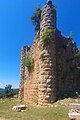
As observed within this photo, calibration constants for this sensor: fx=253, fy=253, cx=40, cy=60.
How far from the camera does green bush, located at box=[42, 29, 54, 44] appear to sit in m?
20.9

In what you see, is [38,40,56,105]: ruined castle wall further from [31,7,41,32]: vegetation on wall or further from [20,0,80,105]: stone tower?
[31,7,41,32]: vegetation on wall

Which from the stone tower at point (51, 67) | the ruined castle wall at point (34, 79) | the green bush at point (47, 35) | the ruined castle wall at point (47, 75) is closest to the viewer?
the ruined castle wall at point (47, 75)

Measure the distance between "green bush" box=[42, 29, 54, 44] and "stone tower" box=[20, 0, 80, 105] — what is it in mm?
186

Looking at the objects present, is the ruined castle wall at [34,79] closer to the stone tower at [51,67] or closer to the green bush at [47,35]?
the stone tower at [51,67]

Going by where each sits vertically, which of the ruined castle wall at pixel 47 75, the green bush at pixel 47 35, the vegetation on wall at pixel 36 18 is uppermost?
the vegetation on wall at pixel 36 18

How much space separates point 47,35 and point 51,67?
8.76ft

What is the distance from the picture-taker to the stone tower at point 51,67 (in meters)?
20.5

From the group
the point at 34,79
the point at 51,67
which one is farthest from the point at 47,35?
the point at 34,79

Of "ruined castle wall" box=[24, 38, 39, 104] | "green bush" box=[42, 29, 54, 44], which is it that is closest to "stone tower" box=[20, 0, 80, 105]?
"ruined castle wall" box=[24, 38, 39, 104]

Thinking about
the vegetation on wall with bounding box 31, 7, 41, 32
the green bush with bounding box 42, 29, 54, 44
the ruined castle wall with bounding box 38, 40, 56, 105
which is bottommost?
the ruined castle wall with bounding box 38, 40, 56, 105

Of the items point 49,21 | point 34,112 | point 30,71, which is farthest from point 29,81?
point 34,112

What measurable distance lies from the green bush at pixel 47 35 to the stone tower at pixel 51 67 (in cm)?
19

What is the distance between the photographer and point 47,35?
2092 cm

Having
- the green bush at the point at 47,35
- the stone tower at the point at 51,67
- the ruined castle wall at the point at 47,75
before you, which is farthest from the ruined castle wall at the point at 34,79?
the green bush at the point at 47,35
